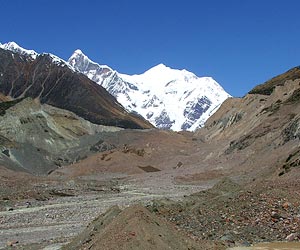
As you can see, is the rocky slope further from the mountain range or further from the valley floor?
the valley floor

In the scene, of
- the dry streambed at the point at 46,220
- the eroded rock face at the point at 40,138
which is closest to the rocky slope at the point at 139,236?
the dry streambed at the point at 46,220

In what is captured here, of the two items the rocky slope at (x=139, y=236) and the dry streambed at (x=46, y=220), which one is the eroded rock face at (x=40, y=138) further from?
the rocky slope at (x=139, y=236)

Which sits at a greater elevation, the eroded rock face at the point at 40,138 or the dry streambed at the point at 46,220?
the eroded rock face at the point at 40,138

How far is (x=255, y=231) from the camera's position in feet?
72.1

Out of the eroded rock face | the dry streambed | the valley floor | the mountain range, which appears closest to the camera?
the mountain range

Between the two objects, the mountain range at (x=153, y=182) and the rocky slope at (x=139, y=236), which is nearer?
the rocky slope at (x=139, y=236)

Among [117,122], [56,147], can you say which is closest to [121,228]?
[56,147]

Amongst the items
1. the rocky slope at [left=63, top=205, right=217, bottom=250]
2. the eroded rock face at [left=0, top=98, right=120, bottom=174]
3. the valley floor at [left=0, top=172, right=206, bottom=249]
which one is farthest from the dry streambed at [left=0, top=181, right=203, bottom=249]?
the eroded rock face at [left=0, top=98, right=120, bottom=174]

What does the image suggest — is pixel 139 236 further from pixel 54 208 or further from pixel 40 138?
pixel 40 138

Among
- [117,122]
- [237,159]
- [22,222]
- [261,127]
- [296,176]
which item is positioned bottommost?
[22,222]

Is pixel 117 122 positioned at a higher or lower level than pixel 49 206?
higher

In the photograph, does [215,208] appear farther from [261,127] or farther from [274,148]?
[261,127]

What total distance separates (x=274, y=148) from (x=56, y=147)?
2380 inches

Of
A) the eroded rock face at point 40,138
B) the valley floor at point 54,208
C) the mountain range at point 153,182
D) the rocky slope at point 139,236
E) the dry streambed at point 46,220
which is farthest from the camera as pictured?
the eroded rock face at point 40,138
